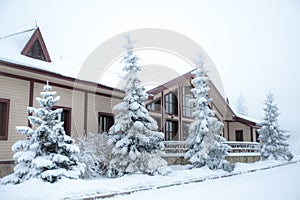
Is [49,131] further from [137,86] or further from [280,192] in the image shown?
[280,192]

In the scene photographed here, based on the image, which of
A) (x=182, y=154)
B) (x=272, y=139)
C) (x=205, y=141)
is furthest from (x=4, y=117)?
(x=272, y=139)

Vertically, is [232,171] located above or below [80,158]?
below

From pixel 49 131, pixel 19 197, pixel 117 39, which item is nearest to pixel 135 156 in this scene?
pixel 49 131

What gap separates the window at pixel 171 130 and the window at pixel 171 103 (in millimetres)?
950

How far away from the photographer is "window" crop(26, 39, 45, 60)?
1459 centimetres

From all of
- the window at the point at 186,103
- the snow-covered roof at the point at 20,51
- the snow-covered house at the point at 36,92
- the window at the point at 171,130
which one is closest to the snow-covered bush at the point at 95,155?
the snow-covered house at the point at 36,92

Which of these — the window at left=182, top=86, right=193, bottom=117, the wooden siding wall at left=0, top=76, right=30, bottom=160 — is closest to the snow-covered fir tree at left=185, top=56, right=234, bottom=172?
the wooden siding wall at left=0, top=76, right=30, bottom=160

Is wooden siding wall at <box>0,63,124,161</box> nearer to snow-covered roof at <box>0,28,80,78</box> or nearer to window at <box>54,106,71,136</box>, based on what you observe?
window at <box>54,106,71,136</box>

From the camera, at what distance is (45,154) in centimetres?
975

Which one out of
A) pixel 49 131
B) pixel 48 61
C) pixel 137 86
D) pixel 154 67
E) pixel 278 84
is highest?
pixel 278 84

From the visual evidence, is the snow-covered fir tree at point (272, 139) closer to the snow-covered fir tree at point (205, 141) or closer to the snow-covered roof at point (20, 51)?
the snow-covered fir tree at point (205, 141)

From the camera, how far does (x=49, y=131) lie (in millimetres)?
9609

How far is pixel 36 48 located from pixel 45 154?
23.1 ft

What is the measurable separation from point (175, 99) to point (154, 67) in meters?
3.97
